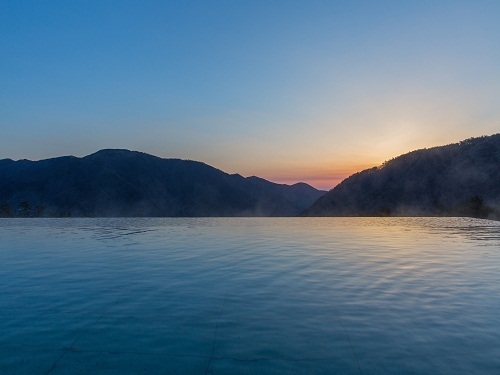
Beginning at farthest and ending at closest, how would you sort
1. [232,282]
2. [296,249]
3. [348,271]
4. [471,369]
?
1. [296,249]
2. [348,271]
3. [232,282]
4. [471,369]

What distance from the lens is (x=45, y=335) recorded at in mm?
13945

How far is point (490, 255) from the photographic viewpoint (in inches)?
1382

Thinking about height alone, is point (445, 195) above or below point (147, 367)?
above

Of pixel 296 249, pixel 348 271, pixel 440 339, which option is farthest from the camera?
pixel 296 249

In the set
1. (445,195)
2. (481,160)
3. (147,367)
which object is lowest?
(147,367)

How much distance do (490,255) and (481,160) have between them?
187 meters

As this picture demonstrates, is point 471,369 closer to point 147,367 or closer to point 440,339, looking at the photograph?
point 440,339

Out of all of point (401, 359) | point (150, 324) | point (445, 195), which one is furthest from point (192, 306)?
point (445, 195)

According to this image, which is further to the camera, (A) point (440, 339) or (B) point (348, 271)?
(B) point (348, 271)

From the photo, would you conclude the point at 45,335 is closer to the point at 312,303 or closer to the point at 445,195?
the point at 312,303

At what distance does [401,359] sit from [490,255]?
1128 inches

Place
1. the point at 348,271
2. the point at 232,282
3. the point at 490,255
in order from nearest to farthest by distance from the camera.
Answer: the point at 232,282 < the point at 348,271 < the point at 490,255

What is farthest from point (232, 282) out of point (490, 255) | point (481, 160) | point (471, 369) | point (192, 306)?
point (481, 160)

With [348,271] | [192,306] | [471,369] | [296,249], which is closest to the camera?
[471,369]
